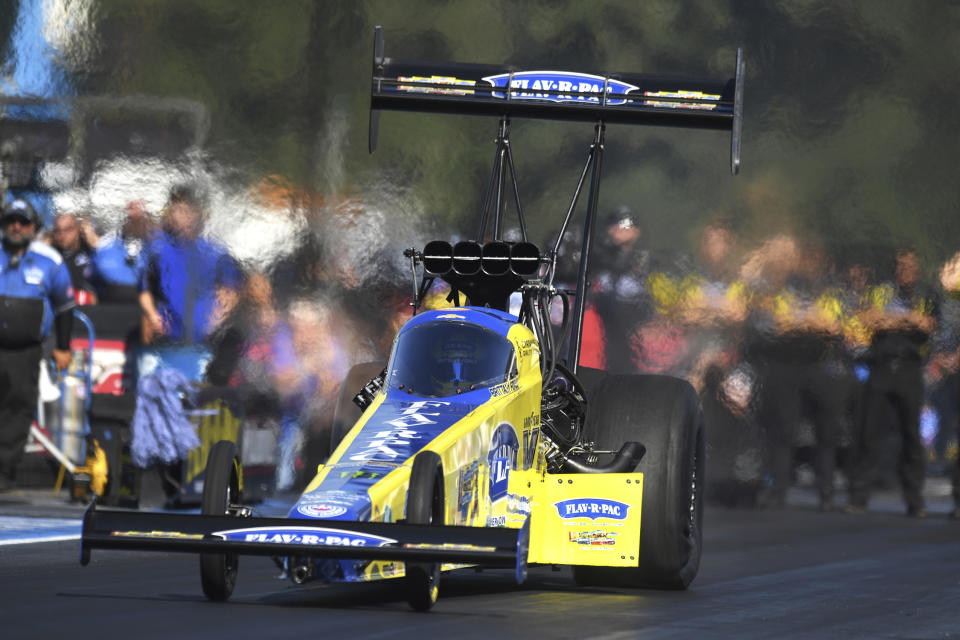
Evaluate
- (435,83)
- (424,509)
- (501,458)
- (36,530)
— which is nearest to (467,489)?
(501,458)

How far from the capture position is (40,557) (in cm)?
972

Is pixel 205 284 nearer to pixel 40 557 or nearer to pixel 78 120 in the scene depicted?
pixel 78 120

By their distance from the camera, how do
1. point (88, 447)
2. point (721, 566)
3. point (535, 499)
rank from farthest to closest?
point (88, 447) < point (721, 566) < point (535, 499)

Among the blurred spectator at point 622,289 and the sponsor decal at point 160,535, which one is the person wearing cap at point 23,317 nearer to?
the blurred spectator at point 622,289

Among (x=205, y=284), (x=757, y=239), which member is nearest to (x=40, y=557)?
(x=205, y=284)

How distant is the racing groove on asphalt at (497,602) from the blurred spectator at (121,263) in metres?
4.49

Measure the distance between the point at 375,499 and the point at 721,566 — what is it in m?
3.99

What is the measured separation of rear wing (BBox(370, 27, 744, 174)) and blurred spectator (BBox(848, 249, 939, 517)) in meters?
5.27

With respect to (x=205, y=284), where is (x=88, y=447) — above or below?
below

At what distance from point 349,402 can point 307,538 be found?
11.1 feet

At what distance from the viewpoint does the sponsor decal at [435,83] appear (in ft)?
34.8

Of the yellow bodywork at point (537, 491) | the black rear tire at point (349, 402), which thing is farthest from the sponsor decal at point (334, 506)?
the black rear tire at point (349, 402)

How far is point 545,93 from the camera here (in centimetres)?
1064

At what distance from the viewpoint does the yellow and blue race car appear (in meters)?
7.02
